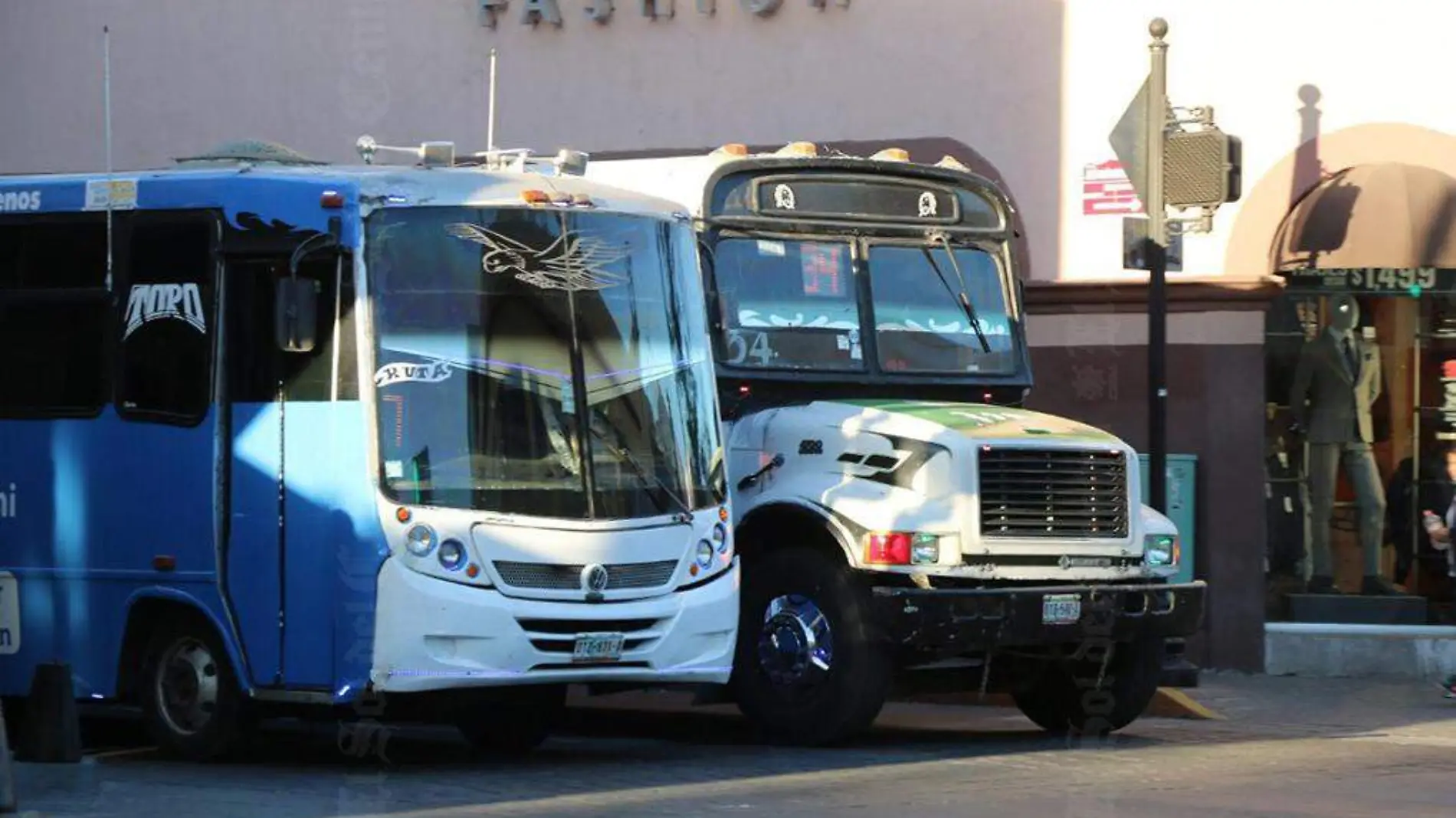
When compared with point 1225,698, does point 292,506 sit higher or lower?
higher

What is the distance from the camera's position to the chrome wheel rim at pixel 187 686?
42.4ft

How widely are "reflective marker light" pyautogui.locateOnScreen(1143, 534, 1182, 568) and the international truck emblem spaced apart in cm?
349

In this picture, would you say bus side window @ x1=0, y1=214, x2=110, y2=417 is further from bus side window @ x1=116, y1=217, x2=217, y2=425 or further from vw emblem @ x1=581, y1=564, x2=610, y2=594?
vw emblem @ x1=581, y1=564, x2=610, y2=594

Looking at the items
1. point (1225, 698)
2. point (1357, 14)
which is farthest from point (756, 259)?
point (1357, 14)

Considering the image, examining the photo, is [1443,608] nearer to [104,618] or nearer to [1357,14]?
[1357,14]

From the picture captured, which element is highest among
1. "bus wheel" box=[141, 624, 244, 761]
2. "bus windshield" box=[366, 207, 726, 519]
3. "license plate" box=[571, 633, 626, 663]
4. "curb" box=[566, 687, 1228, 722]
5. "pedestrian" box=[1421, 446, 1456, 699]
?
"bus windshield" box=[366, 207, 726, 519]

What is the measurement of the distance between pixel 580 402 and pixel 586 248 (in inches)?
33.2

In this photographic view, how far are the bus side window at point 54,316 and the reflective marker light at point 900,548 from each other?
4068 millimetres

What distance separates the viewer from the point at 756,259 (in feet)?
49.2

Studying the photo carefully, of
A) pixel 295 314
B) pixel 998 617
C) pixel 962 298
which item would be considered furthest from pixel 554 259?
pixel 962 298

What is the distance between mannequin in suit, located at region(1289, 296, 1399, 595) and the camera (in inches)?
757

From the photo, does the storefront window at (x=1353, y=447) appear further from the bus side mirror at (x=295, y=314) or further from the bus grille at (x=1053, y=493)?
the bus side mirror at (x=295, y=314)

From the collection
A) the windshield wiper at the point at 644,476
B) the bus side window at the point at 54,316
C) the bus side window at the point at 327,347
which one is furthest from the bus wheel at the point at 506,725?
the bus side window at the point at 54,316

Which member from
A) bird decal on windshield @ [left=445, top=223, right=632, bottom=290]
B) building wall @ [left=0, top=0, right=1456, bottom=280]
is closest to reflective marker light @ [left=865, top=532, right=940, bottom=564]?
bird decal on windshield @ [left=445, top=223, right=632, bottom=290]
